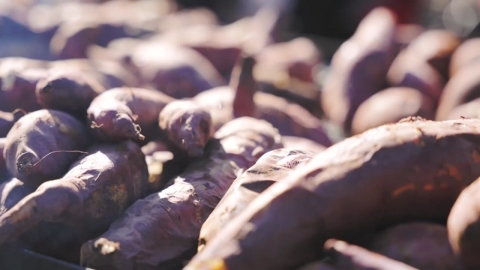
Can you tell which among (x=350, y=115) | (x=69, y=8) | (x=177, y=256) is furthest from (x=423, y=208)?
(x=69, y=8)

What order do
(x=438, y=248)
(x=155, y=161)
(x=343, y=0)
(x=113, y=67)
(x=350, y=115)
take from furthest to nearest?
(x=343, y=0) < (x=350, y=115) < (x=113, y=67) < (x=155, y=161) < (x=438, y=248)

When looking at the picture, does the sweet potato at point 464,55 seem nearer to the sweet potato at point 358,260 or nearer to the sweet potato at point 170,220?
the sweet potato at point 170,220

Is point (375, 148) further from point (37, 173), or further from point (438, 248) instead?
point (37, 173)

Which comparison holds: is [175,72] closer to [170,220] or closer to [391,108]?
[391,108]

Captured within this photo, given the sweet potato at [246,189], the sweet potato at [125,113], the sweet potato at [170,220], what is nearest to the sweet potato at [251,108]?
the sweet potato at [125,113]

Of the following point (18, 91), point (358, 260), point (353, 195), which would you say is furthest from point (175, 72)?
point (358, 260)

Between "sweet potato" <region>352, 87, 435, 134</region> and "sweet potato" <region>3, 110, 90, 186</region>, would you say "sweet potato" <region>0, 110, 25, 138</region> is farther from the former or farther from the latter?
"sweet potato" <region>352, 87, 435, 134</region>

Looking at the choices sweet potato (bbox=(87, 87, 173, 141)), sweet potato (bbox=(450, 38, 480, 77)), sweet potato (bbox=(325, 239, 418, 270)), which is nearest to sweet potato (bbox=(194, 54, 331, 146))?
sweet potato (bbox=(87, 87, 173, 141))
